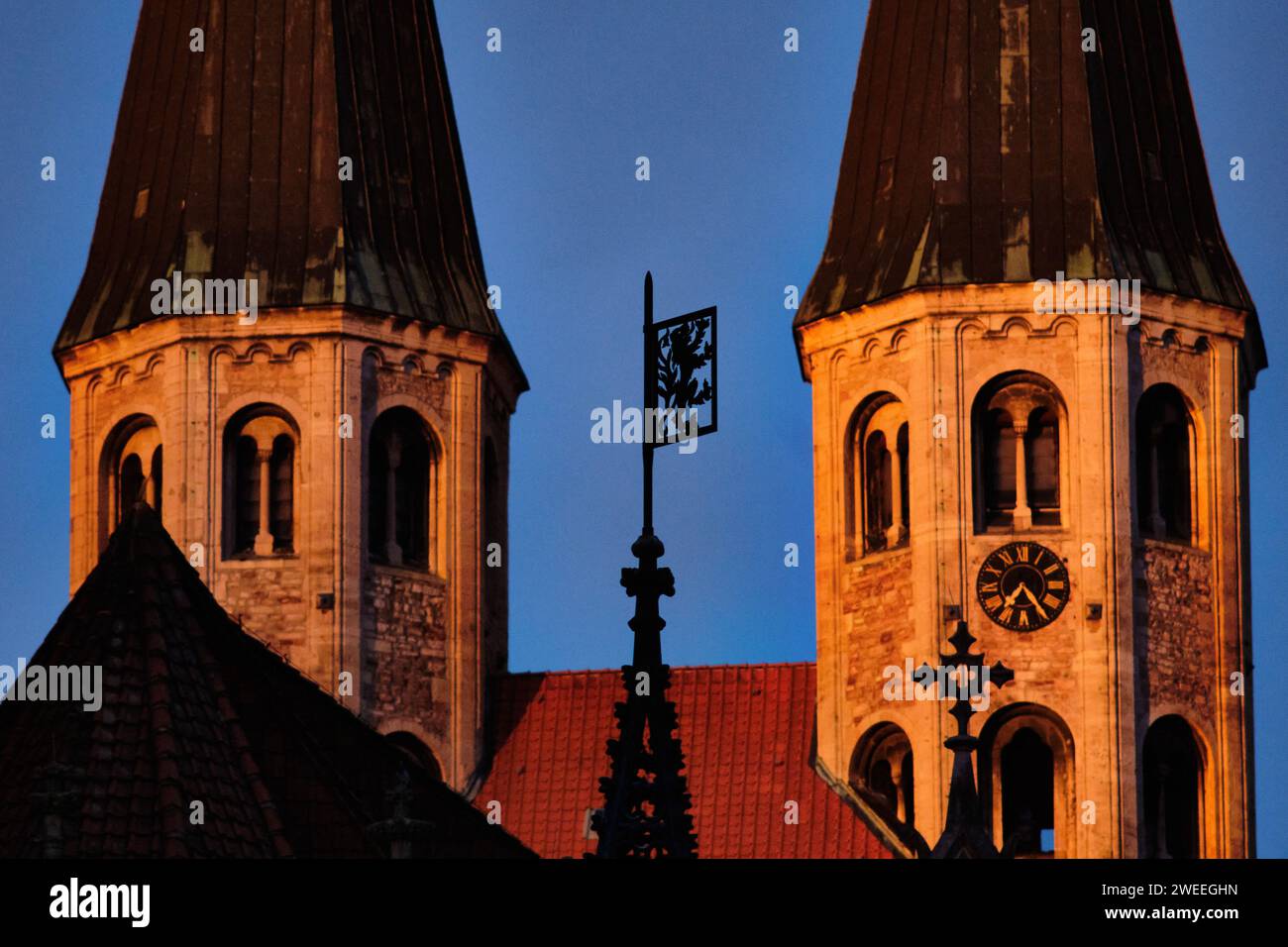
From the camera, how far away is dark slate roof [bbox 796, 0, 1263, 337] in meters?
52.9

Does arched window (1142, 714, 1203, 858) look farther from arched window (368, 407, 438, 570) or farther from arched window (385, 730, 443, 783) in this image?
arched window (368, 407, 438, 570)

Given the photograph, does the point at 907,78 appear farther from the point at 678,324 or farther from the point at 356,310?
the point at 678,324

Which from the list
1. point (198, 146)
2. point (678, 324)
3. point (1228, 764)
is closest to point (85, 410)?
point (198, 146)

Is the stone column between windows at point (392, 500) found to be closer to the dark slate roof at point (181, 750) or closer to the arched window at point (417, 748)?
the arched window at point (417, 748)

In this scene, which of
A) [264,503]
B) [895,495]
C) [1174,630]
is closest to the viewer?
[1174,630]

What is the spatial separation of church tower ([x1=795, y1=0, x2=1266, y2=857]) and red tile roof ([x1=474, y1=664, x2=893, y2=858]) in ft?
2.46

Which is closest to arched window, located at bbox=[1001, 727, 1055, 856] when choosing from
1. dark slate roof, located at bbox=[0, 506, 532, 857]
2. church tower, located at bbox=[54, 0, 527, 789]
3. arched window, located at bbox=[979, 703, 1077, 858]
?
arched window, located at bbox=[979, 703, 1077, 858]

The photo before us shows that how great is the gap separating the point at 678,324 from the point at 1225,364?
32.8m

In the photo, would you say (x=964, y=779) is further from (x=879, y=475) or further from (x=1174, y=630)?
(x=879, y=475)

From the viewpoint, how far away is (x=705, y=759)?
54031 millimetres

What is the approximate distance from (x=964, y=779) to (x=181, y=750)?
10796mm

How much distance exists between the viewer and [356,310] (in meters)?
53.7

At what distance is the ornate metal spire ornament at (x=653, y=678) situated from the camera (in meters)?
20.7

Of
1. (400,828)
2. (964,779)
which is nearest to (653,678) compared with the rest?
(400,828)
